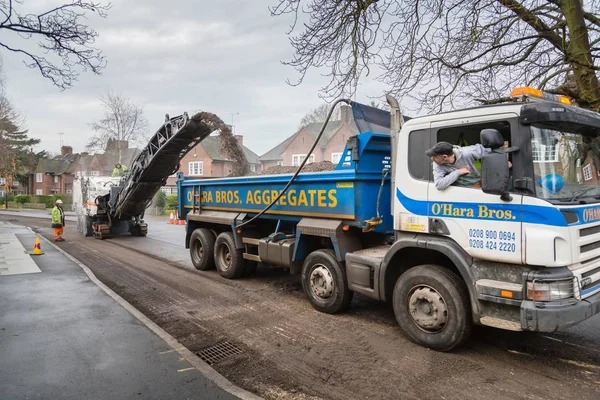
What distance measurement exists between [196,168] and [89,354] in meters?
42.2

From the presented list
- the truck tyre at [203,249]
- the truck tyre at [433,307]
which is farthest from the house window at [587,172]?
the truck tyre at [203,249]

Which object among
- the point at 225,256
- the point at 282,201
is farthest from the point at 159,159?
the point at 282,201

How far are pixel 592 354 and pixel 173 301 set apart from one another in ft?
18.3

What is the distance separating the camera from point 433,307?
4371 mm

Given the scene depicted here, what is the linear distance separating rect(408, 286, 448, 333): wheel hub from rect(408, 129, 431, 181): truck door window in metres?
1.25

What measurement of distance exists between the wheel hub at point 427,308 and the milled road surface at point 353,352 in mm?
293

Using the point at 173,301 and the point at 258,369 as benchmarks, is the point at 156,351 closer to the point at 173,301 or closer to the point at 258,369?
the point at 258,369

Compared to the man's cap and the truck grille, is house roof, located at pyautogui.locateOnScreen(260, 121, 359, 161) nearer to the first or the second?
the man's cap

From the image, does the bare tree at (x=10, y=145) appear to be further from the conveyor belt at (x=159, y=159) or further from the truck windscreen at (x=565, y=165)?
the truck windscreen at (x=565, y=165)

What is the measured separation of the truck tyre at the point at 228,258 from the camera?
26.0 feet

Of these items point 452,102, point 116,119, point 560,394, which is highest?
point 116,119

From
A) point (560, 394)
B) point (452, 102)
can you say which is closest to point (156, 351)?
point (560, 394)

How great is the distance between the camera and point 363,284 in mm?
5141

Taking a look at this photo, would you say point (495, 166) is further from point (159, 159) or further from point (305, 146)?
point (305, 146)
